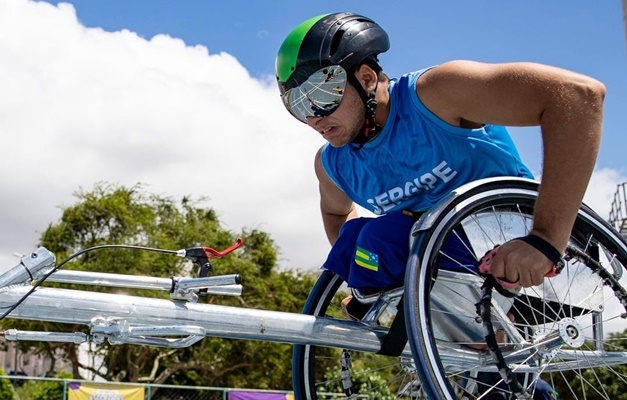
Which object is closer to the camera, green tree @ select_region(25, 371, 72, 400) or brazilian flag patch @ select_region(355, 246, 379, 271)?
brazilian flag patch @ select_region(355, 246, 379, 271)

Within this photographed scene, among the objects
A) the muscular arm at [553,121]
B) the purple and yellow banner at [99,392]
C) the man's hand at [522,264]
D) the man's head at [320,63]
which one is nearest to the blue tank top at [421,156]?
the man's head at [320,63]

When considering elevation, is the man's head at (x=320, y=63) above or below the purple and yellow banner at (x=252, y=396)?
A: above

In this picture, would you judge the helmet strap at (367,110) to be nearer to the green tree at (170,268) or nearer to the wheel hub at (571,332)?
the wheel hub at (571,332)

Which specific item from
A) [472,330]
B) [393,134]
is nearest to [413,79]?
[393,134]

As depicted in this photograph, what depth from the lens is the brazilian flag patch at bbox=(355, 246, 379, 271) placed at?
2.29 metres

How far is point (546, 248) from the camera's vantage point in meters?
2.04

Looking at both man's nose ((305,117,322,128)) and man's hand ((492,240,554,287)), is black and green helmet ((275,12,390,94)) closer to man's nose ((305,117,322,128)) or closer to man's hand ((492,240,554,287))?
man's nose ((305,117,322,128))

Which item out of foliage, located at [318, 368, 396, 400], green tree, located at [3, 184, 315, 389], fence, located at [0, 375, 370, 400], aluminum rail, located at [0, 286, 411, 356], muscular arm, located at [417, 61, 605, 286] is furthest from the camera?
green tree, located at [3, 184, 315, 389]

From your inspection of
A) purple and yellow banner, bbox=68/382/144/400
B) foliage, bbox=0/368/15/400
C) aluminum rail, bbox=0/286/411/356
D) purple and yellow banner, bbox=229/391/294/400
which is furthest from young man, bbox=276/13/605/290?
foliage, bbox=0/368/15/400

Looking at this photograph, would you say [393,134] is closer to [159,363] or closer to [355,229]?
[355,229]

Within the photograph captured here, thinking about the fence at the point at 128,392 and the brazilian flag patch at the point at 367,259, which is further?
the fence at the point at 128,392

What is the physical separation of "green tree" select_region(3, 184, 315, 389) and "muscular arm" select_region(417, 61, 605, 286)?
65.6ft

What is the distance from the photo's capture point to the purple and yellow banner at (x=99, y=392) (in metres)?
12.9

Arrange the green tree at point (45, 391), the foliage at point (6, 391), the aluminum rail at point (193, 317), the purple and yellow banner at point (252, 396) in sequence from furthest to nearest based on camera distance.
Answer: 1. the green tree at point (45, 391)
2. the foliage at point (6, 391)
3. the purple and yellow banner at point (252, 396)
4. the aluminum rail at point (193, 317)
